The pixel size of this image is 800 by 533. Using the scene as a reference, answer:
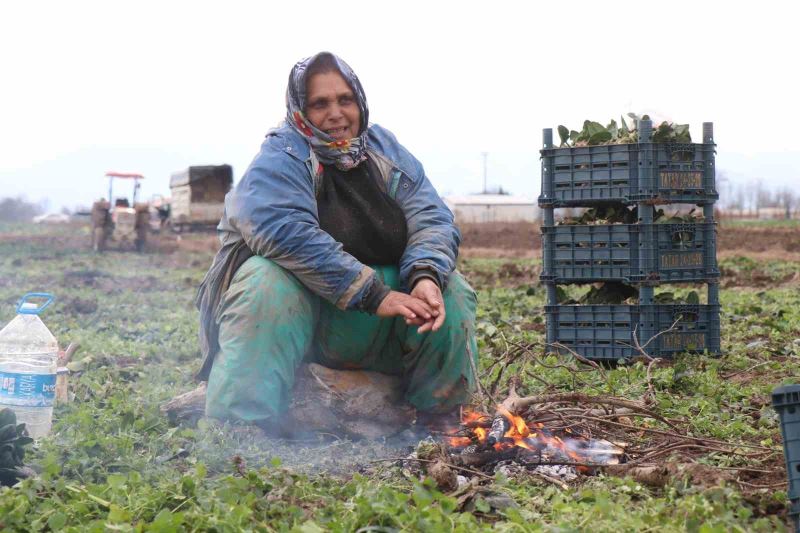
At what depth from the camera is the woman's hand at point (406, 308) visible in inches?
150

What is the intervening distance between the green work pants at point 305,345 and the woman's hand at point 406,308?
0.28 meters

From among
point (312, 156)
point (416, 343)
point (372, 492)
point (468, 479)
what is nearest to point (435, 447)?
point (468, 479)

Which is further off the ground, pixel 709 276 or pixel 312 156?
pixel 312 156

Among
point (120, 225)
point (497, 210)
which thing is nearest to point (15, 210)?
point (497, 210)

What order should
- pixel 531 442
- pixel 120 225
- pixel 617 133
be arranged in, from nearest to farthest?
pixel 531 442 < pixel 617 133 < pixel 120 225

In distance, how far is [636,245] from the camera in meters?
6.11

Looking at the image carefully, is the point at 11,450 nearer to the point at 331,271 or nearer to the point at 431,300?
the point at 331,271

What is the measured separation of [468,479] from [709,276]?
3486 millimetres

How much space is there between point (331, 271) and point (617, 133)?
314cm

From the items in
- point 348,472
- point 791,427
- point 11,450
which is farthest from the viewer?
point 348,472

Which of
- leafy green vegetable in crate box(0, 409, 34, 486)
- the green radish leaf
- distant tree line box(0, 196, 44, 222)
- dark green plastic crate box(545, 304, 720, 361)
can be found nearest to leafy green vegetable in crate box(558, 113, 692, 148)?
the green radish leaf

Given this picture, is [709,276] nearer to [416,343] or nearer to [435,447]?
[416,343]

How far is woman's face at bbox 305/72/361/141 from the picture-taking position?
13.6ft

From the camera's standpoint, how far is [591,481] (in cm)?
321
